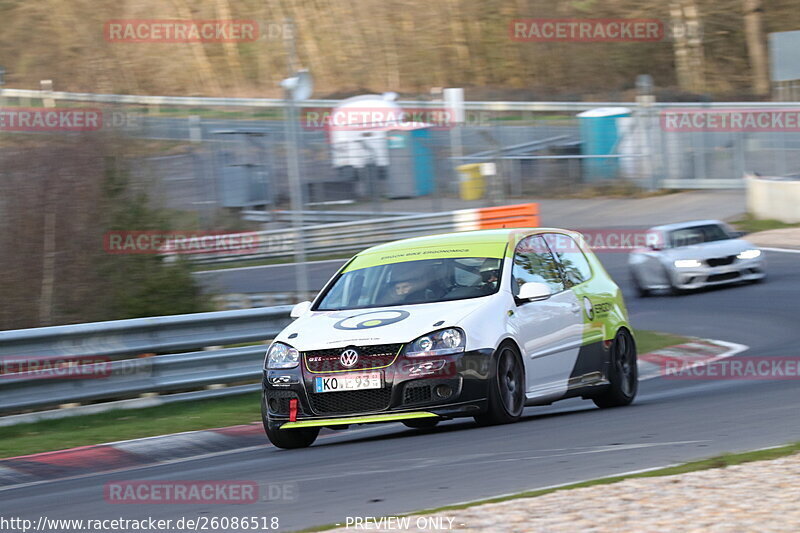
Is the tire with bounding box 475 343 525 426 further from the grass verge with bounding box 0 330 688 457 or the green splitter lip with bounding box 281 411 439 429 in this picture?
the grass verge with bounding box 0 330 688 457

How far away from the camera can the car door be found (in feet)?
30.4

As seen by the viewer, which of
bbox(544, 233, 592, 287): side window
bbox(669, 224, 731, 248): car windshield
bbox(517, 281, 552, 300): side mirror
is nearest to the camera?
bbox(517, 281, 552, 300): side mirror

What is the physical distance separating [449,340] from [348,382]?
73cm

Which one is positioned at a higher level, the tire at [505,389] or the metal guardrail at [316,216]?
the metal guardrail at [316,216]

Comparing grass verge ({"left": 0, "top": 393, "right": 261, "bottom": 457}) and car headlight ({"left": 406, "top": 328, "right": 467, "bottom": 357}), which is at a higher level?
car headlight ({"left": 406, "top": 328, "right": 467, "bottom": 357})

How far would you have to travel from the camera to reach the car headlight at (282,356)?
8.84 metres

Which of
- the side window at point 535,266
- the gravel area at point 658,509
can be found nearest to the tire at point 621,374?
the side window at point 535,266

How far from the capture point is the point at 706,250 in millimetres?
20812

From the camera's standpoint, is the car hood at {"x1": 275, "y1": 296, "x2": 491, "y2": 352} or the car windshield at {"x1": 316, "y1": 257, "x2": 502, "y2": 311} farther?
the car windshield at {"x1": 316, "y1": 257, "x2": 502, "y2": 311}

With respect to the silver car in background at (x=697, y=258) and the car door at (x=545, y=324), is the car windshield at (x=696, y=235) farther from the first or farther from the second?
the car door at (x=545, y=324)

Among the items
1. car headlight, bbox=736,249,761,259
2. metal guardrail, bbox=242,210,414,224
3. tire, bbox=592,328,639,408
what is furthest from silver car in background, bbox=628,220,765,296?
tire, bbox=592,328,639,408

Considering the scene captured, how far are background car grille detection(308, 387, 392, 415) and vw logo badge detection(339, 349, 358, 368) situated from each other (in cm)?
19

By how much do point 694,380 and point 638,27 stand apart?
36257 millimetres

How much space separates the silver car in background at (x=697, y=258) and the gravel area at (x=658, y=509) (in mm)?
14879
